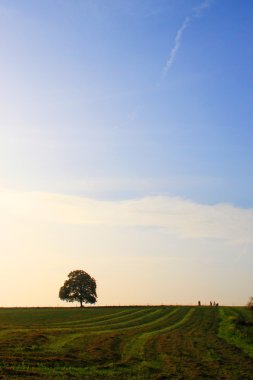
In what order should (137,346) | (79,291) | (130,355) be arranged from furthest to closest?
(79,291), (137,346), (130,355)

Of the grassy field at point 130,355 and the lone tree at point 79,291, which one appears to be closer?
the grassy field at point 130,355

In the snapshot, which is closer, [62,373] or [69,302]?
[62,373]

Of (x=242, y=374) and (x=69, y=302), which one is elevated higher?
(x=69, y=302)

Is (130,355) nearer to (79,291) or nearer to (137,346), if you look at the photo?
(137,346)

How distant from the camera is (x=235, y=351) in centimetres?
3356

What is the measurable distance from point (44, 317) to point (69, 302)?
42.6 m

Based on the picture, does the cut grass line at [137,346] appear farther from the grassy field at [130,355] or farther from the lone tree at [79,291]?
the lone tree at [79,291]

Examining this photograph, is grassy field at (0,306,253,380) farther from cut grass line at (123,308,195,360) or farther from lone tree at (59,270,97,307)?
lone tree at (59,270,97,307)

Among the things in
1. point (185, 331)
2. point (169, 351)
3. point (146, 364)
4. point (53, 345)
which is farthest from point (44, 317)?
point (146, 364)

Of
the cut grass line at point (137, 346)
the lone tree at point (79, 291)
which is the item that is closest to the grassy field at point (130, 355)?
the cut grass line at point (137, 346)

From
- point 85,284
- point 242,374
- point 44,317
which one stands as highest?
point 85,284

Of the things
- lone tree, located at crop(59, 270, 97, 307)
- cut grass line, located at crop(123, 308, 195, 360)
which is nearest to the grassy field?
cut grass line, located at crop(123, 308, 195, 360)

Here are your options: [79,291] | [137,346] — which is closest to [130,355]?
[137,346]

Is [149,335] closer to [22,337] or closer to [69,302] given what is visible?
[22,337]
